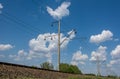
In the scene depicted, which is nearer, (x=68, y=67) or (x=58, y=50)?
(x=58, y=50)

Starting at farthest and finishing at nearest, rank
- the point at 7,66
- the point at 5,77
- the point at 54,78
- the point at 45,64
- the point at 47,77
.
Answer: the point at 45,64, the point at 54,78, the point at 47,77, the point at 7,66, the point at 5,77

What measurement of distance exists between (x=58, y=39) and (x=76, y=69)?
3223 centimetres

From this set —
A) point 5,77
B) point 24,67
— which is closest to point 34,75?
point 24,67

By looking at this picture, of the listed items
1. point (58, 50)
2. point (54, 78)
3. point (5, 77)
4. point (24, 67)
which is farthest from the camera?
point (58, 50)

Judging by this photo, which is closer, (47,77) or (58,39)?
(47,77)

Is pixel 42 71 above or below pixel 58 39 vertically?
below

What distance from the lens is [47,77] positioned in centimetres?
2544

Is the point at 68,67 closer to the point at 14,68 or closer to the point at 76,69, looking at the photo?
the point at 76,69

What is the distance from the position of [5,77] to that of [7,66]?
1.77 m

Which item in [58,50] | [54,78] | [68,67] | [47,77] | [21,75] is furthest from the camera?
[68,67]

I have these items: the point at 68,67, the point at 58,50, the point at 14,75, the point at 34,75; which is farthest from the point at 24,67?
the point at 68,67

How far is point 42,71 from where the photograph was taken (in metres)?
25.8

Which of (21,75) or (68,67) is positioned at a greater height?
(68,67)

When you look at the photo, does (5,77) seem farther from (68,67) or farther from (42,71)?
(68,67)
